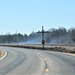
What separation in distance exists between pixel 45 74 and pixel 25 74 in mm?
1129

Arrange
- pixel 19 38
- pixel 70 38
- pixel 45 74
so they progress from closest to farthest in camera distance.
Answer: pixel 45 74
pixel 70 38
pixel 19 38

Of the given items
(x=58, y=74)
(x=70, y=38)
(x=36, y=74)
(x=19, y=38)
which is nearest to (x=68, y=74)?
(x=58, y=74)

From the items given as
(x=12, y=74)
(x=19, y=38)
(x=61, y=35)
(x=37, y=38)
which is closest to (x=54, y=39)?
(x=61, y=35)

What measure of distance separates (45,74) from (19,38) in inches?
7126

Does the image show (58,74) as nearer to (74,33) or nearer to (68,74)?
(68,74)

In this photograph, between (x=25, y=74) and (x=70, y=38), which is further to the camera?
(x=70, y=38)

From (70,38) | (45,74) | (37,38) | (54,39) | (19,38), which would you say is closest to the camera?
(45,74)

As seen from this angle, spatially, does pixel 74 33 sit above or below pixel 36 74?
above

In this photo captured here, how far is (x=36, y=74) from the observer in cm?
1741

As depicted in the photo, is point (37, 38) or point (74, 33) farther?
point (37, 38)

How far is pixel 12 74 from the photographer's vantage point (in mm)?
17719

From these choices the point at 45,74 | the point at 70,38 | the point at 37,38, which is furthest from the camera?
the point at 37,38

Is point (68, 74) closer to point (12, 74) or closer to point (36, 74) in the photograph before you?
point (36, 74)

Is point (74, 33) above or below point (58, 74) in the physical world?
above
